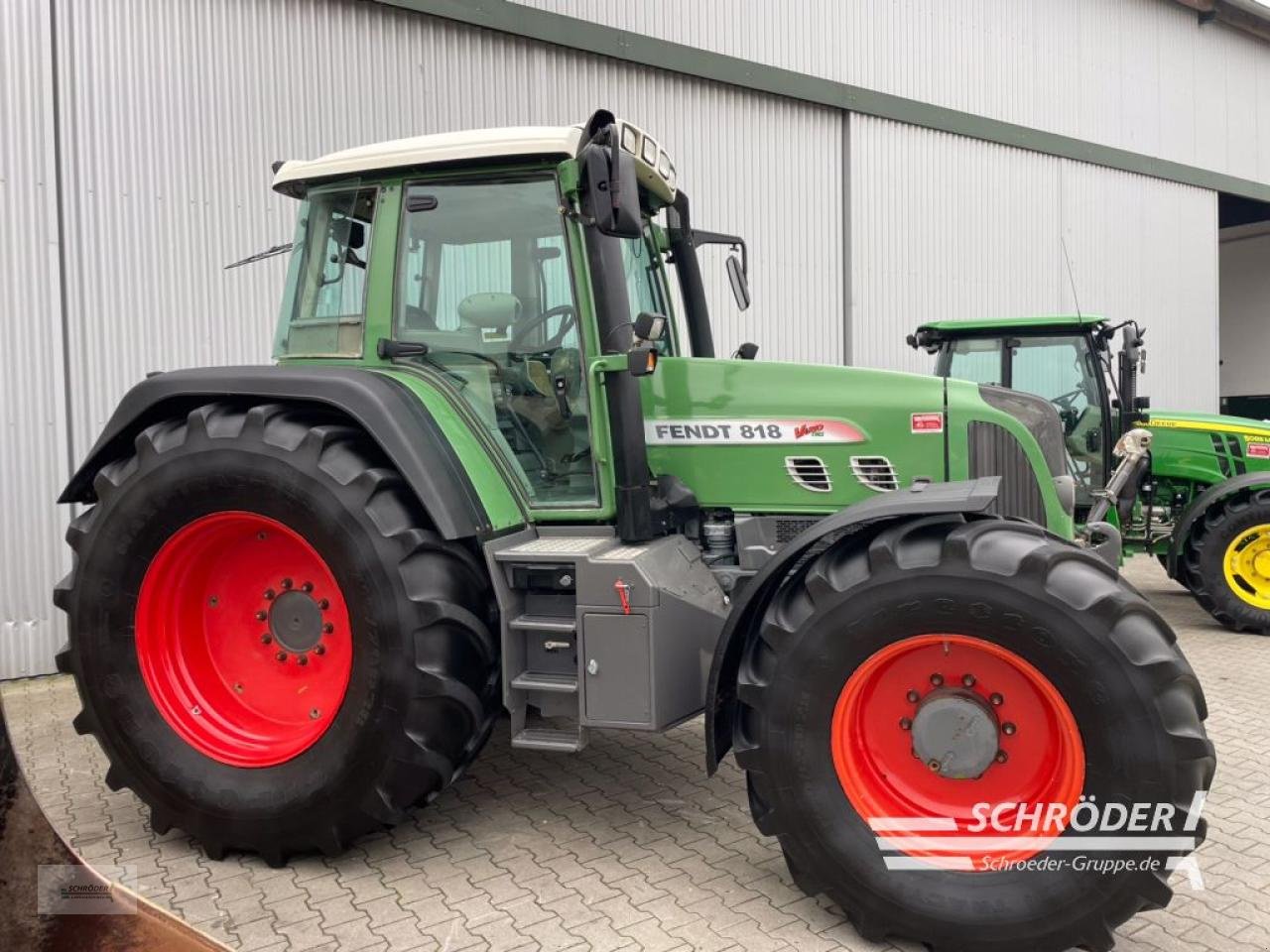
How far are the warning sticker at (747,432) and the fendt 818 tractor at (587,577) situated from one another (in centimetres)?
1

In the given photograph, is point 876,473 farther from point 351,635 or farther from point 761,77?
point 761,77

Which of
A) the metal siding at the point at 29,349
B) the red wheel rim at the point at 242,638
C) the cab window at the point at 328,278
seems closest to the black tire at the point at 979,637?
the red wheel rim at the point at 242,638

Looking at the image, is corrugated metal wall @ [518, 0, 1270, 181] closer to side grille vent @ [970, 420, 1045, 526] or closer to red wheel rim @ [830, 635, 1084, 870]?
side grille vent @ [970, 420, 1045, 526]

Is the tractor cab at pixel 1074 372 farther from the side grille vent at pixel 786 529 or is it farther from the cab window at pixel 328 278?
the cab window at pixel 328 278

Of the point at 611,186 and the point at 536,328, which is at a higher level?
the point at 611,186

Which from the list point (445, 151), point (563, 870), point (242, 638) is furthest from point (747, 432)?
point (242, 638)

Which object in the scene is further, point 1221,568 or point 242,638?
point 1221,568

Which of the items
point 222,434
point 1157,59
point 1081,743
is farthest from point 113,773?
point 1157,59

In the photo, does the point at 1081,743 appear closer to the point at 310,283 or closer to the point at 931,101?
the point at 310,283

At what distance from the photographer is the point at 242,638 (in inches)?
144

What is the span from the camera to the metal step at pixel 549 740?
129 inches

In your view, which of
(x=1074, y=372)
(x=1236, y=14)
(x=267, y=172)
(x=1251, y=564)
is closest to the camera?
(x=267, y=172)

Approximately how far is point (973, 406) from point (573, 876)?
2197 millimetres

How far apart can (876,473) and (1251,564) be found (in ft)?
17.4
